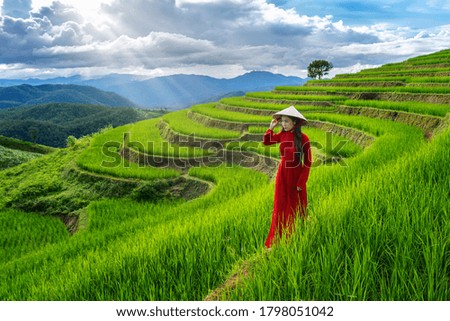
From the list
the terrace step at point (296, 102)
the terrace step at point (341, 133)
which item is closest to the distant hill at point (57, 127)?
the terrace step at point (296, 102)

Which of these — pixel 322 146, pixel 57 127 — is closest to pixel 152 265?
pixel 322 146

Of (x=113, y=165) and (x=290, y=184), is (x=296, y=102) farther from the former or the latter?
(x=290, y=184)

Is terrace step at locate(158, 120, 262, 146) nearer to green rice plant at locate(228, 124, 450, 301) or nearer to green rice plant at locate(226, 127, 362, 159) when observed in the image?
green rice plant at locate(226, 127, 362, 159)

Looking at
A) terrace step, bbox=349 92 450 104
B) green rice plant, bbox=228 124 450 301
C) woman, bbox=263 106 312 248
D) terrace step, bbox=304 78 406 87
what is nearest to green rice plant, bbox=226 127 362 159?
terrace step, bbox=349 92 450 104

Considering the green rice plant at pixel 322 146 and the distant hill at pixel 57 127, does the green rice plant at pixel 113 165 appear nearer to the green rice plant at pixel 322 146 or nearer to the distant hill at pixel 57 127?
the green rice plant at pixel 322 146

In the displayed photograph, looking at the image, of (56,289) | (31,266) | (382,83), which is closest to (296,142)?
(56,289)

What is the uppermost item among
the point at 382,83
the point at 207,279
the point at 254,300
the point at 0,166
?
the point at 382,83

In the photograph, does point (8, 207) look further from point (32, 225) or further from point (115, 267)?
point (115, 267)

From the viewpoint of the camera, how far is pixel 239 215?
424cm

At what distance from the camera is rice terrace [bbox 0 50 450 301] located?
2057mm

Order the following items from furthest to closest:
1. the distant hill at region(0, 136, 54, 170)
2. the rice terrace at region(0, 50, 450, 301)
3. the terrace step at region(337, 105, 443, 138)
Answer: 1. the distant hill at region(0, 136, 54, 170)
2. the terrace step at region(337, 105, 443, 138)
3. the rice terrace at region(0, 50, 450, 301)

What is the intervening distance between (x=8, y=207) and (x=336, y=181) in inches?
354

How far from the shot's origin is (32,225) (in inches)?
322

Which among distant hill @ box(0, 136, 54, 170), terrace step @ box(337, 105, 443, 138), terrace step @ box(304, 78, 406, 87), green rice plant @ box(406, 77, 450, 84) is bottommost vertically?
distant hill @ box(0, 136, 54, 170)
